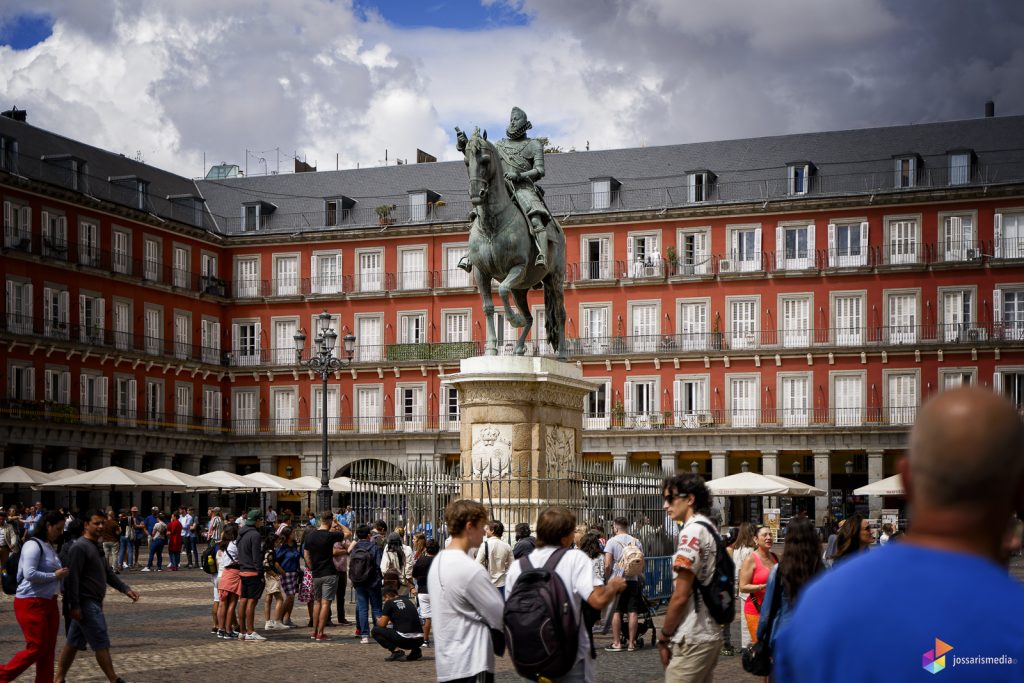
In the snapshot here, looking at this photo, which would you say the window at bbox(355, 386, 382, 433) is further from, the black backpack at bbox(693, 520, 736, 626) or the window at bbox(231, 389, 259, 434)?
the black backpack at bbox(693, 520, 736, 626)

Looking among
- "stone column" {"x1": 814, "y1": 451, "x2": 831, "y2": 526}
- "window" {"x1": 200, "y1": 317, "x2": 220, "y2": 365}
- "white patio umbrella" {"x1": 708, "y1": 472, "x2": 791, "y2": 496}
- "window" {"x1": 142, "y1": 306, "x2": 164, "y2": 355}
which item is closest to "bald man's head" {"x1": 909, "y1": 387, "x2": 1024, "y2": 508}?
"white patio umbrella" {"x1": 708, "y1": 472, "x2": 791, "y2": 496}

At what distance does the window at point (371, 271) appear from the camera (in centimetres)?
5872

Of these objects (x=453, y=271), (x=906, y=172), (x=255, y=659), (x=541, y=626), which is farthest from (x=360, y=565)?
(x=453, y=271)

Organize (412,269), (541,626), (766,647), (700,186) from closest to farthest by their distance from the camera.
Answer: (541,626) → (766,647) → (700,186) → (412,269)

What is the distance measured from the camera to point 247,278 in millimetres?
60531

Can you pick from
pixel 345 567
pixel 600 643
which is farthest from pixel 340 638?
pixel 600 643

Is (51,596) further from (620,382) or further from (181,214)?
(181,214)

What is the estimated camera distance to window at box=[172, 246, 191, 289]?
57781 mm

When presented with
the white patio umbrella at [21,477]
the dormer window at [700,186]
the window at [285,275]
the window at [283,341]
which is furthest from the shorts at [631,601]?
the window at [285,275]

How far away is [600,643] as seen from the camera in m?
15.5

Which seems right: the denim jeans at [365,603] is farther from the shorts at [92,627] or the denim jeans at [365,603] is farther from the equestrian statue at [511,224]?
the shorts at [92,627]

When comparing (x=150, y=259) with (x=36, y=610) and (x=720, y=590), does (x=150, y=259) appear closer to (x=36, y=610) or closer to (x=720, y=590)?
(x=36, y=610)

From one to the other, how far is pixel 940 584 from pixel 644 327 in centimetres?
5334

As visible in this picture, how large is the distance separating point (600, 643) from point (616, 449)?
39.4 metres
